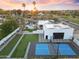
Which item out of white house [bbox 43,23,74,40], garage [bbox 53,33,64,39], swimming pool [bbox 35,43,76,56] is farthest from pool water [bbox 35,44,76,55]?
white house [bbox 43,23,74,40]

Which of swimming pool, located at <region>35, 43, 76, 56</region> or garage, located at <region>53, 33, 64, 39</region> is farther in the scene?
garage, located at <region>53, 33, 64, 39</region>

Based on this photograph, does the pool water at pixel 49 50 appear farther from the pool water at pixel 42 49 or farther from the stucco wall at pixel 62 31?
the stucco wall at pixel 62 31

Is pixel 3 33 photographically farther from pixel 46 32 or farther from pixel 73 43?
pixel 73 43

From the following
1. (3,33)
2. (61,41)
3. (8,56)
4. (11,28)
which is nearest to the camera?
(8,56)

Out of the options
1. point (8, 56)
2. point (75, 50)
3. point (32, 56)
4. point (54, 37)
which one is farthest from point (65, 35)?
point (8, 56)

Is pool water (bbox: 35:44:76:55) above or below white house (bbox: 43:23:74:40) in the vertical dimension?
below

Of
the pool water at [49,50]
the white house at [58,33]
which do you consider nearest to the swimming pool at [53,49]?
the pool water at [49,50]

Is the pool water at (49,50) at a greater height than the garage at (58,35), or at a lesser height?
lesser

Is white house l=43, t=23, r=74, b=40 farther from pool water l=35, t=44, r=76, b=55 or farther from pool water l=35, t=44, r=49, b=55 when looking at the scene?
pool water l=35, t=44, r=49, b=55
